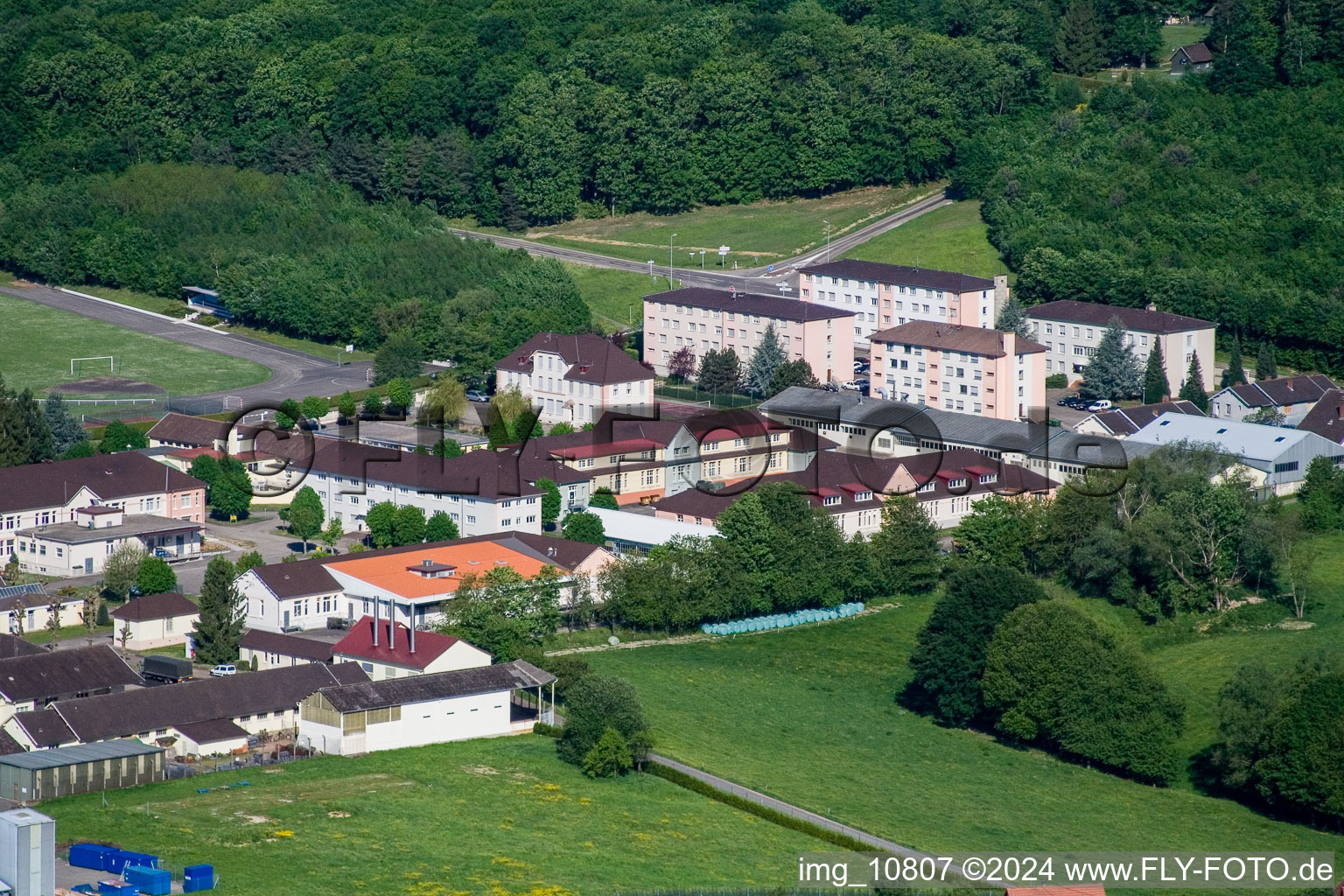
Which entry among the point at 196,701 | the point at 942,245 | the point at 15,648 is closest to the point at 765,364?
the point at 942,245

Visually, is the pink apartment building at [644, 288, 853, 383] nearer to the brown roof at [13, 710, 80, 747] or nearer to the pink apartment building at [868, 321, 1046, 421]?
the pink apartment building at [868, 321, 1046, 421]

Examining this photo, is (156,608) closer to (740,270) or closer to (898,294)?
(898,294)

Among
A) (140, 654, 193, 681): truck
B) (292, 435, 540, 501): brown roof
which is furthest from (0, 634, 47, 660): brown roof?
(292, 435, 540, 501): brown roof

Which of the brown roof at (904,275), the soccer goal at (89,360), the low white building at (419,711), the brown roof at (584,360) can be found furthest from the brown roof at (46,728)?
the brown roof at (904,275)

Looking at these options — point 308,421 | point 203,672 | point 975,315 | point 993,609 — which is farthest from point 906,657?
point 975,315

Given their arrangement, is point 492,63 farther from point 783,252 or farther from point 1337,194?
point 1337,194
